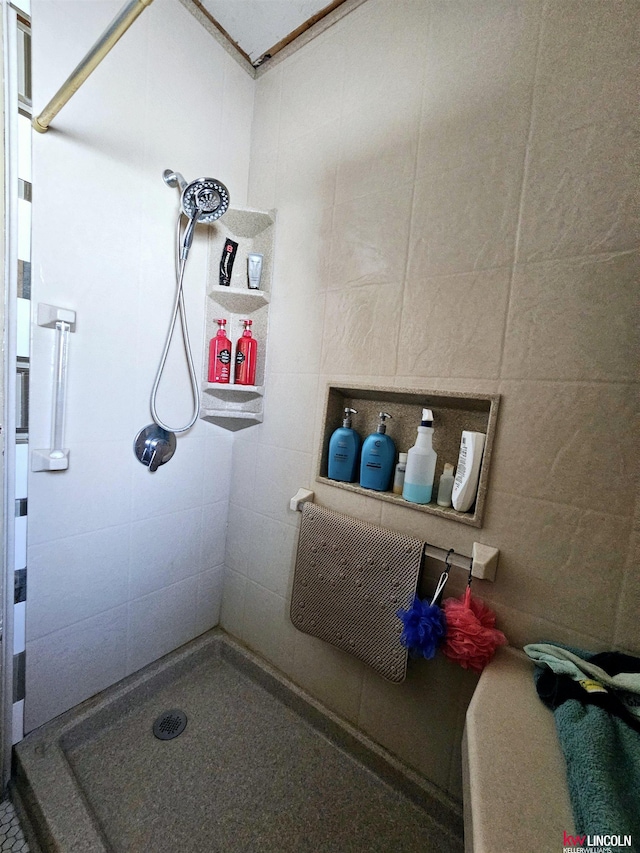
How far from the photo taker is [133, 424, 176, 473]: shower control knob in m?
1.16

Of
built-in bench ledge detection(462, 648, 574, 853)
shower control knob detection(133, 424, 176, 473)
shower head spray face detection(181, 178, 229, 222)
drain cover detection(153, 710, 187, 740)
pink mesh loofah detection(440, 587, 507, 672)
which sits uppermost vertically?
shower head spray face detection(181, 178, 229, 222)

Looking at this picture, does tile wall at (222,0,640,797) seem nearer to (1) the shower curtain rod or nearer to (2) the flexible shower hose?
(2) the flexible shower hose

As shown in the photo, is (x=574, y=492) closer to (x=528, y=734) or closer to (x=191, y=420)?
(x=528, y=734)

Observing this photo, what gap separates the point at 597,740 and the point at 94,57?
151 cm

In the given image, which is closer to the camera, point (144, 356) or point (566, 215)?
point (566, 215)

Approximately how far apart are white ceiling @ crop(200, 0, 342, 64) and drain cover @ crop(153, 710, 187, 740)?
242cm

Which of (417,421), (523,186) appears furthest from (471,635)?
(523,186)

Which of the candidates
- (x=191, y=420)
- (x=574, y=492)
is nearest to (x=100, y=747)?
(x=191, y=420)

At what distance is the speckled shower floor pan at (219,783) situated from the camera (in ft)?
2.86

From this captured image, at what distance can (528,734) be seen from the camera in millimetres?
607

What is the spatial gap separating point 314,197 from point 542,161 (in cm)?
69

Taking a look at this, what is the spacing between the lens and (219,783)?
100cm

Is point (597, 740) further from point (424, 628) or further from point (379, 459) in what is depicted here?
point (379, 459)

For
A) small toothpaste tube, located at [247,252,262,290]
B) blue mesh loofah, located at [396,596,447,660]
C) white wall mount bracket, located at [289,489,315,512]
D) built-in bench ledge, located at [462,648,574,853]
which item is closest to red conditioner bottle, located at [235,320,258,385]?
small toothpaste tube, located at [247,252,262,290]
